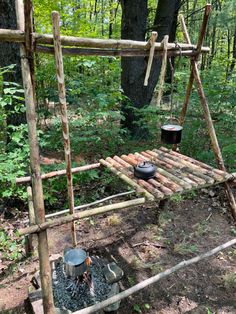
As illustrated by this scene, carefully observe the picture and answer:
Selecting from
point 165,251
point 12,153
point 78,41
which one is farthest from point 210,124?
point 12,153

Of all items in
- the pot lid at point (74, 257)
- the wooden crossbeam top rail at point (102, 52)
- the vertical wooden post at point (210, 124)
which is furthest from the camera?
the vertical wooden post at point (210, 124)

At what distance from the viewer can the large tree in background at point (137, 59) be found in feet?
18.2

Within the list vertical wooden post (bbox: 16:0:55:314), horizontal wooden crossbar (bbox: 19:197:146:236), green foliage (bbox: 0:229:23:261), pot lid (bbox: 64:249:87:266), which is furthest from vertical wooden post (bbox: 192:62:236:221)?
green foliage (bbox: 0:229:23:261)

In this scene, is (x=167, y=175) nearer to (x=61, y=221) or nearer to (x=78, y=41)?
(x=61, y=221)

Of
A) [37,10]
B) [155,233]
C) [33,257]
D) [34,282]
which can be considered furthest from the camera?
[37,10]

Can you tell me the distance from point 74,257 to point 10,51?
3.03 m

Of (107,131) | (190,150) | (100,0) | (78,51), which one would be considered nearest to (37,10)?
(107,131)

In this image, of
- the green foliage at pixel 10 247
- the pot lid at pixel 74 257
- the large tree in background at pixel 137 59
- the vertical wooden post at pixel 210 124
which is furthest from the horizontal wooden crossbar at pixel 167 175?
the large tree in background at pixel 137 59

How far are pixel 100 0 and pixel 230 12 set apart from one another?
36.7 feet

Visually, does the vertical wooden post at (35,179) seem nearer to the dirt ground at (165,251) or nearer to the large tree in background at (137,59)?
the dirt ground at (165,251)

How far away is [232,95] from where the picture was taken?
4.79 m

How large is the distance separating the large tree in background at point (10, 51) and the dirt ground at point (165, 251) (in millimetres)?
1835

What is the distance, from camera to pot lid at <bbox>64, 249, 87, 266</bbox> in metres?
2.59

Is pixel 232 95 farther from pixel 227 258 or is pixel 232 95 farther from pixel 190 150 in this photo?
pixel 227 258
